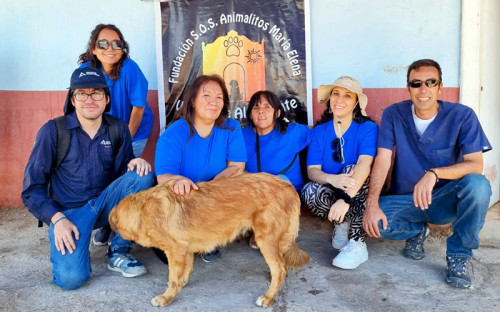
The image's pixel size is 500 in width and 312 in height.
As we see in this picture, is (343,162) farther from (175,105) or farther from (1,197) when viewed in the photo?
(1,197)

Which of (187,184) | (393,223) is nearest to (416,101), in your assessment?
(393,223)

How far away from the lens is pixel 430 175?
371 cm

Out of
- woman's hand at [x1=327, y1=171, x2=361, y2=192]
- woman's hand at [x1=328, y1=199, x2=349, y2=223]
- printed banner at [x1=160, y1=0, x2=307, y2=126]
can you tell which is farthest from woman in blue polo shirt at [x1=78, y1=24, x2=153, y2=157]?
woman's hand at [x1=328, y1=199, x2=349, y2=223]

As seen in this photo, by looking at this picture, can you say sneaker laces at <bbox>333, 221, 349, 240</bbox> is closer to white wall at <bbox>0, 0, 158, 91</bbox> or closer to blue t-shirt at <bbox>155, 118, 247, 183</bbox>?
blue t-shirt at <bbox>155, 118, 247, 183</bbox>

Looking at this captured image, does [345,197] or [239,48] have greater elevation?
[239,48]

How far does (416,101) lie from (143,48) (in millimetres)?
3247

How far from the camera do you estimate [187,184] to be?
345cm

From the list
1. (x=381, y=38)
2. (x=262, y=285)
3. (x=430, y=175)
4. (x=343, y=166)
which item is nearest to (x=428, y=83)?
(x=430, y=175)

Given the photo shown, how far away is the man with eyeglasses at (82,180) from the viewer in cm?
363

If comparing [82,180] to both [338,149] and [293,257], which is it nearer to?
[293,257]

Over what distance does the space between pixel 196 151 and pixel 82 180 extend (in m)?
1.00

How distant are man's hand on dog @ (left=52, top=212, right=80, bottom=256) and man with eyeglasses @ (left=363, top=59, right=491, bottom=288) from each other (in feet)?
7.90

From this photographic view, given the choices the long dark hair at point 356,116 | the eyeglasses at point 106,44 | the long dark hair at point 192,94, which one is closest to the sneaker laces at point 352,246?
the long dark hair at point 356,116

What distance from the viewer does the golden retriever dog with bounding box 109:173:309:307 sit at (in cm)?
336
